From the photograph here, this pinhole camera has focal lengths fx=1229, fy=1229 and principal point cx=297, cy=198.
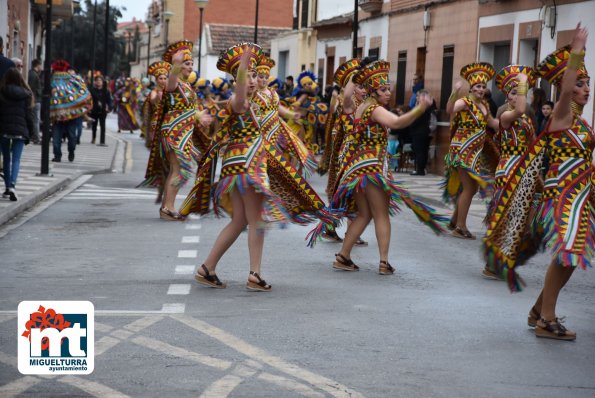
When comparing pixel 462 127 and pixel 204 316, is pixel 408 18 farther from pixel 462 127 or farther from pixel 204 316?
pixel 204 316

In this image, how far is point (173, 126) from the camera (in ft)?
47.8

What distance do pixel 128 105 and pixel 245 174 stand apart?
37037mm

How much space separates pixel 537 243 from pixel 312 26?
119 feet

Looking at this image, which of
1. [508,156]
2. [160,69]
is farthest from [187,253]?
[160,69]

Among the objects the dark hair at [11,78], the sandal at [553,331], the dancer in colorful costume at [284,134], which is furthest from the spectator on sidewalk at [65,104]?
the sandal at [553,331]

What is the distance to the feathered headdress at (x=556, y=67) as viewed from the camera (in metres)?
7.93

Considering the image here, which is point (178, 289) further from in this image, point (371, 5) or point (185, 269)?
point (371, 5)

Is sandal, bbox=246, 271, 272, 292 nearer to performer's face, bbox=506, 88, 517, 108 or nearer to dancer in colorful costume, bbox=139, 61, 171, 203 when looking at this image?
performer's face, bbox=506, 88, 517, 108

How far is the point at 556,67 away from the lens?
807 centimetres

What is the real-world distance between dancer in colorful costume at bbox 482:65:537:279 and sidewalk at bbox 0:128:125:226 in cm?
569

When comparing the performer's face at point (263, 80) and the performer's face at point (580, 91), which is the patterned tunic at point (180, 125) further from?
the performer's face at point (580, 91)

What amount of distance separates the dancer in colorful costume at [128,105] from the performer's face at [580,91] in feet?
122

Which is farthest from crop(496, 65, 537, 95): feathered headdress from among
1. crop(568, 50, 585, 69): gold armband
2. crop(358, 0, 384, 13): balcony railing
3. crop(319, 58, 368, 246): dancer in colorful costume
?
crop(358, 0, 384, 13): balcony railing

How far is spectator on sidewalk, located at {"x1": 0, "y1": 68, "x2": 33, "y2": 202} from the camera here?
618 inches
